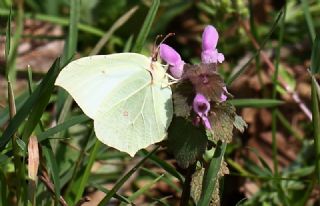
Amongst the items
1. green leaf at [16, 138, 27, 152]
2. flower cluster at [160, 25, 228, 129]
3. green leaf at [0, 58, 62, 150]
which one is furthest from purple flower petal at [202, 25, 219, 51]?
green leaf at [16, 138, 27, 152]

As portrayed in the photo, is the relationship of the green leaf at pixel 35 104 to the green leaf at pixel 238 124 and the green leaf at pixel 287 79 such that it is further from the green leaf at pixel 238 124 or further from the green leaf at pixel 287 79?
the green leaf at pixel 287 79

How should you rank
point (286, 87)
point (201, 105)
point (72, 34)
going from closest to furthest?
point (201, 105), point (72, 34), point (286, 87)

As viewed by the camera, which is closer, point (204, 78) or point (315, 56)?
point (204, 78)

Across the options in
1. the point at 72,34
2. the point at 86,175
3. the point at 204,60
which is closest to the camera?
the point at 204,60

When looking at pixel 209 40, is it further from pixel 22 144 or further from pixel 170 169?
pixel 22 144

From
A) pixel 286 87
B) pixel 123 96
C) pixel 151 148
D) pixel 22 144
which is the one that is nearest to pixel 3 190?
pixel 22 144

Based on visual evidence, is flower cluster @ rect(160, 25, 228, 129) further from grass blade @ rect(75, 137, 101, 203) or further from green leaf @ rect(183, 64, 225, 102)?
grass blade @ rect(75, 137, 101, 203)
